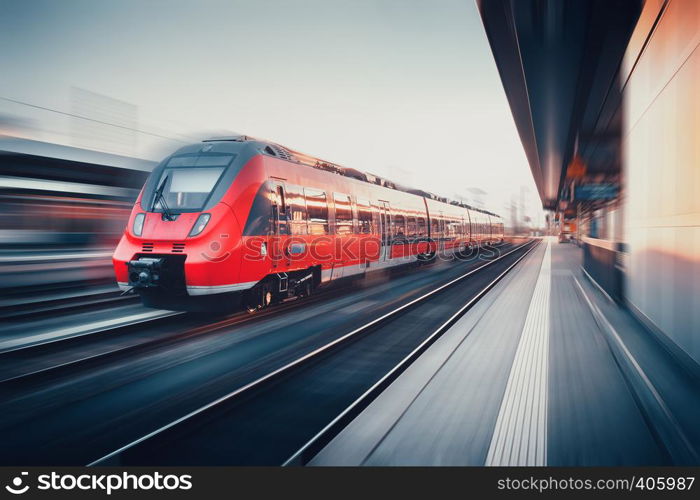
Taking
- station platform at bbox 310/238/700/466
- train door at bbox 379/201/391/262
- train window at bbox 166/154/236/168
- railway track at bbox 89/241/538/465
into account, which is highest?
train window at bbox 166/154/236/168

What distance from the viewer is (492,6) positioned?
6312 millimetres

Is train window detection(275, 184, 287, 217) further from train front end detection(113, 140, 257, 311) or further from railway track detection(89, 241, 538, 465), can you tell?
railway track detection(89, 241, 538, 465)

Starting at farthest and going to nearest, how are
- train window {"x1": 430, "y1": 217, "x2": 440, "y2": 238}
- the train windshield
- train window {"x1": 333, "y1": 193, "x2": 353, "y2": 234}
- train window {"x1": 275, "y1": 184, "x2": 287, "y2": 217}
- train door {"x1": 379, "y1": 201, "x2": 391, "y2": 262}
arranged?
train window {"x1": 430, "y1": 217, "x2": 440, "y2": 238}
train door {"x1": 379, "y1": 201, "x2": 391, "y2": 262}
train window {"x1": 333, "y1": 193, "x2": 353, "y2": 234}
train window {"x1": 275, "y1": 184, "x2": 287, "y2": 217}
the train windshield

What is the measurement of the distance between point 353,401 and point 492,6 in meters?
5.48

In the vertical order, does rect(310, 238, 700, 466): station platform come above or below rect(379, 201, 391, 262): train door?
below

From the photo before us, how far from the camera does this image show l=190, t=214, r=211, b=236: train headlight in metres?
6.86

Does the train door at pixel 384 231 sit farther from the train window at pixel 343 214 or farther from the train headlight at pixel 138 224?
the train headlight at pixel 138 224

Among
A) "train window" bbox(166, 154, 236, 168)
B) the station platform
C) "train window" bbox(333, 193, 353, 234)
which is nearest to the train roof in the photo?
"train window" bbox(166, 154, 236, 168)

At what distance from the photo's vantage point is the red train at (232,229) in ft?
22.5

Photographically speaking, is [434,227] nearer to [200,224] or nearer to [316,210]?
[316,210]

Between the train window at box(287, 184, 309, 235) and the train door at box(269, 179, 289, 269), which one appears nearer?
the train door at box(269, 179, 289, 269)

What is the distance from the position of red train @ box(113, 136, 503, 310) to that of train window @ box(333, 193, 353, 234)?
0.05m

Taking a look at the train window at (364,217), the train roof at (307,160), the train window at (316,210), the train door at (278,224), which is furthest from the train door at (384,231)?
the train door at (278,224)

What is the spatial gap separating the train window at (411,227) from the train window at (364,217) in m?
3.84
